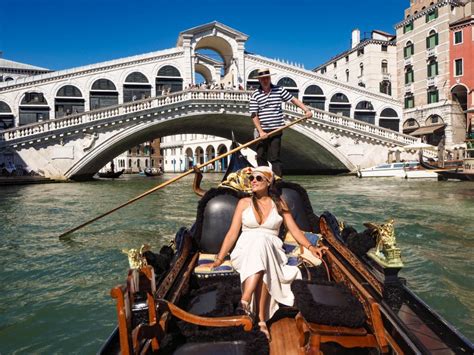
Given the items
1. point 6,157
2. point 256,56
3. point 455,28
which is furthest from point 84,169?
point 455,28

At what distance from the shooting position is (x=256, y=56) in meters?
17.4

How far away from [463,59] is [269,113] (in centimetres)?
1601

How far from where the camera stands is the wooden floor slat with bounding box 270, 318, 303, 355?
51.3 inches

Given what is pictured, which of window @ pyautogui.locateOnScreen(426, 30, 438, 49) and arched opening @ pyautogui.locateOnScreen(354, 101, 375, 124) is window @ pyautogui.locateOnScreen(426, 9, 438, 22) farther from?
arched opening @ pyautogui.locateOnScreen(354, 101, 375, 124)

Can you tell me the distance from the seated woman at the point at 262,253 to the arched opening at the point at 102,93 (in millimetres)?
14957

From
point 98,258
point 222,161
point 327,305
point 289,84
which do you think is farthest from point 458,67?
point 327,305

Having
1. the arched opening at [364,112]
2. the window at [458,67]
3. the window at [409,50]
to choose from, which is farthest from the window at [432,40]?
→ the arched opening at [364,112]

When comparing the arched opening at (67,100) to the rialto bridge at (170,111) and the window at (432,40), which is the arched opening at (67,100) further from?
the window at (432,40)

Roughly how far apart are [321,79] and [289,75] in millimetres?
1433

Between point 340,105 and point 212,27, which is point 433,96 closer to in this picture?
point 340,105

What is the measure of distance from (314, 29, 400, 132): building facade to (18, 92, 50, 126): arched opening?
1065cm

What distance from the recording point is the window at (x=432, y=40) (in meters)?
16.9

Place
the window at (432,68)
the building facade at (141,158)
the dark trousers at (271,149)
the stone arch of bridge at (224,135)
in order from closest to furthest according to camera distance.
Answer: the dark trousers at (271,149) → the stone arch of bridge at (224,135) → the window at (432,68) → the building facade at (141,158)

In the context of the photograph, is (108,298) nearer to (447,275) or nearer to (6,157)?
(447,275)
